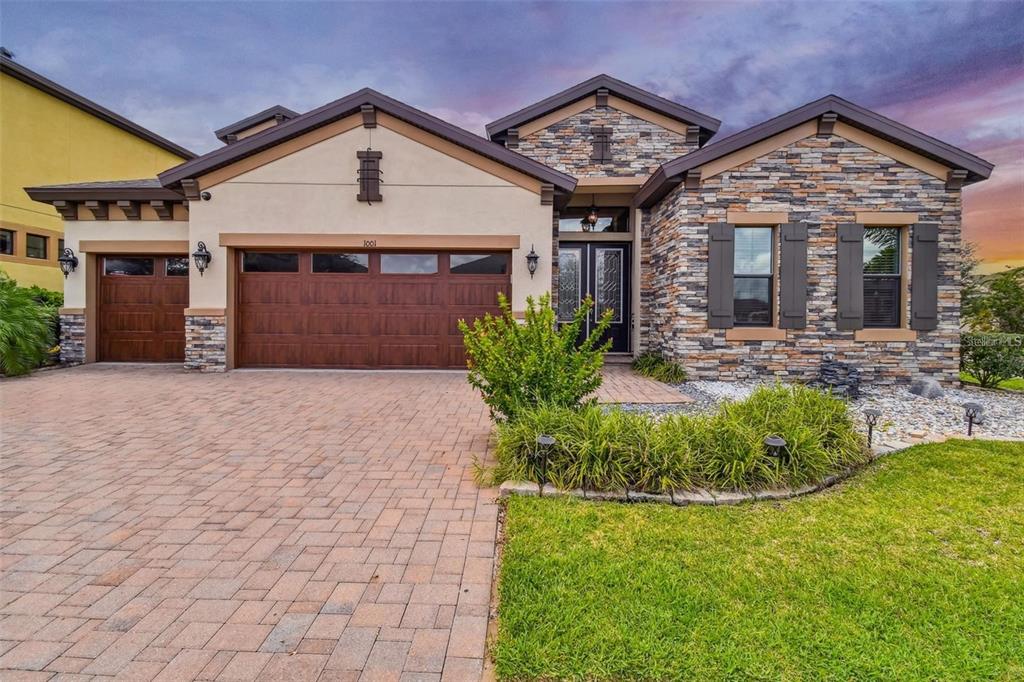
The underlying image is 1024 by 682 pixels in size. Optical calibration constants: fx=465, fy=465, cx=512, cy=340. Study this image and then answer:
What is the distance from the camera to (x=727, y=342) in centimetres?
914

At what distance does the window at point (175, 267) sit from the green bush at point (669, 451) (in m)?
10.3

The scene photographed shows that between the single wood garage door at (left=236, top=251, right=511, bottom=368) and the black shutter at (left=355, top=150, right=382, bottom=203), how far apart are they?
1.28 meters

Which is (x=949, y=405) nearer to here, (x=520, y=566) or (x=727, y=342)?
(x=727, y=342)

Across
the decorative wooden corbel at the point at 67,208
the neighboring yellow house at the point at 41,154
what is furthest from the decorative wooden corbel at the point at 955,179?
the neighboring yellow house at the point at 41,154

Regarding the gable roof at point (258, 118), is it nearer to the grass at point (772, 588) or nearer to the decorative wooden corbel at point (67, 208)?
the decorative wooden corbel at point (67, 208)

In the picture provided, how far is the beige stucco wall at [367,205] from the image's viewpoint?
10055 millimetres

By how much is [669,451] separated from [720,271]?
607 centimetres

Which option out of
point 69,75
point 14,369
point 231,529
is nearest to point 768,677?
point 231,529

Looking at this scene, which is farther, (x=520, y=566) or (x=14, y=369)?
(x=14, y=369)

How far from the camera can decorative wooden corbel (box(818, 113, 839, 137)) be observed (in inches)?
348

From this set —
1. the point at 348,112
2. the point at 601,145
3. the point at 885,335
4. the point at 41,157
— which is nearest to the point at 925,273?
the point at 885,335

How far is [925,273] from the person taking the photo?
8.97 metres

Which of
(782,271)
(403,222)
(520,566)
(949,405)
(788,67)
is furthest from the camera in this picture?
(788,67)

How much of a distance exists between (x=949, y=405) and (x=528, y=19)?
13.9 m
